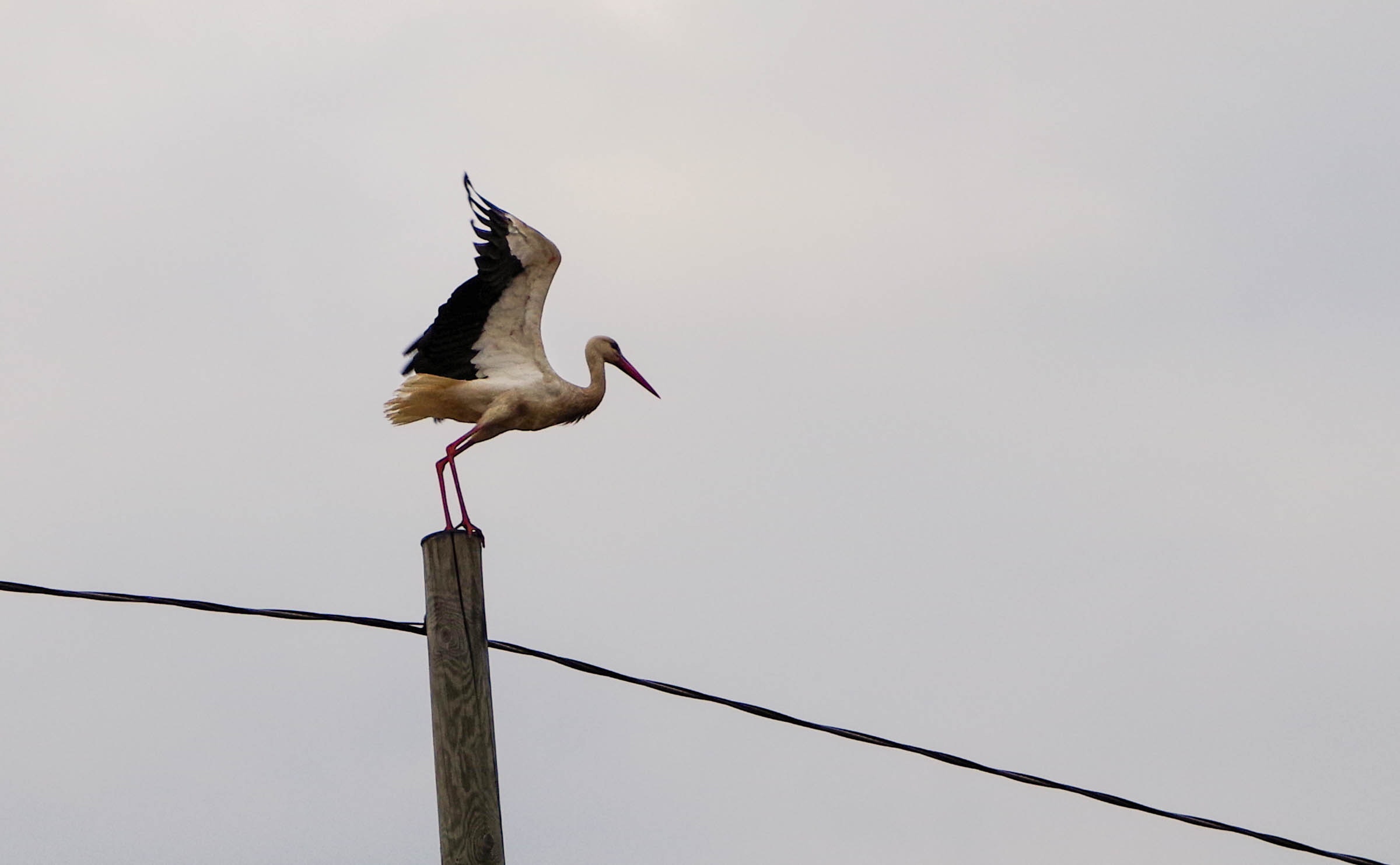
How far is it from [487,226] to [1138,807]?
397 cm

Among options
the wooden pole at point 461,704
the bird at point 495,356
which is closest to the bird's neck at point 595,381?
the bird at point 495,356

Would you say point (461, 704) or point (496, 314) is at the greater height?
point (496, 314)

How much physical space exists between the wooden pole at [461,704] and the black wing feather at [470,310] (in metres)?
2.47

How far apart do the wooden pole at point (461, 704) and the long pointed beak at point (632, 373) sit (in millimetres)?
3502

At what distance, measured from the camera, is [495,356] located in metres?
7.93

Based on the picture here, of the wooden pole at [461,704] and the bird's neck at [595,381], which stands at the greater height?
the bird's neck at [595,381]

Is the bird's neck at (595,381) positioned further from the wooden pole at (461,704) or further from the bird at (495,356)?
the wooden pole at (461,704)

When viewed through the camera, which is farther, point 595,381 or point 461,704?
point 595,381

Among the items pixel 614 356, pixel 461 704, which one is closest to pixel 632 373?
pixel 614 356

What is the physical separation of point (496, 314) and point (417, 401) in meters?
0.53

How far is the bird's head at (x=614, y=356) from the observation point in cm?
859

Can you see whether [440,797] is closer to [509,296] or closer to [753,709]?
[753,709]

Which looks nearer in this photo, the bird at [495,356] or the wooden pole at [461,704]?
the wooden pole at [461,704]

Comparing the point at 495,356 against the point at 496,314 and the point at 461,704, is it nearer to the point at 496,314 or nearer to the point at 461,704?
the point at 496,314
